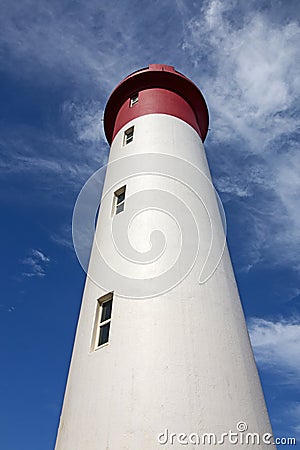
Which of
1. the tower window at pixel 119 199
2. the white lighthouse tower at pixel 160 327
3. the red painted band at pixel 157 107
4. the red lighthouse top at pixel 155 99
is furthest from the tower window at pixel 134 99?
the tower window at pixel 119 199

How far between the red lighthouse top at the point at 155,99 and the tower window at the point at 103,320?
317 inches

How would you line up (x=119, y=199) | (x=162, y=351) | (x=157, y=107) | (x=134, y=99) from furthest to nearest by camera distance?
(x=134, y=99) → (x=157, y=107) → (x=119, y=199) → (x=162, y=351)

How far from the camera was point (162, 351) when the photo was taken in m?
7.38

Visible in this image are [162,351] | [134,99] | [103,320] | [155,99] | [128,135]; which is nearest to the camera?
[162,351]

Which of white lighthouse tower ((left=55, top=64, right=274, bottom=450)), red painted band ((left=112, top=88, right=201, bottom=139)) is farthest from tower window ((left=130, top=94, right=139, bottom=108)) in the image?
white lighthouse tower ((left=55, top=64, right=274, bottom=450))

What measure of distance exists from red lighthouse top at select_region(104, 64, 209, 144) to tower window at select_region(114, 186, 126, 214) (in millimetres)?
4235

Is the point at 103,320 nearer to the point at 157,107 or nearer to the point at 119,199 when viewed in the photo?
the point at 119,199

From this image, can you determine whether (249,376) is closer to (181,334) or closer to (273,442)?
(273,442)

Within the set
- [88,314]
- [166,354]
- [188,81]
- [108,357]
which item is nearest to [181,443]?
[166,354]

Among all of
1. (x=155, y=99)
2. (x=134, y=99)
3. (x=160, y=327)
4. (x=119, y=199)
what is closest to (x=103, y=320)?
(x=160, y=327)

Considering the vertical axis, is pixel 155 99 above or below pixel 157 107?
above

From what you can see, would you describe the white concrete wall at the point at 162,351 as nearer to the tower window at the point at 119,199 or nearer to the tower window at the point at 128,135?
the tower window at the point at 119,199

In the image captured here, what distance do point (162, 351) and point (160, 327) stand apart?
0.52m

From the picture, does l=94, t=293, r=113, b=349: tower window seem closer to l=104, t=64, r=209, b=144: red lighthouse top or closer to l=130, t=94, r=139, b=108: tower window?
l=104, t=64, r=209, b=144: red lighthouse top
